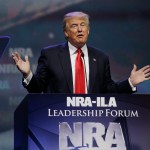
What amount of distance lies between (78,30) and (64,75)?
0.94 ft

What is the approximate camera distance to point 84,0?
15.7ft

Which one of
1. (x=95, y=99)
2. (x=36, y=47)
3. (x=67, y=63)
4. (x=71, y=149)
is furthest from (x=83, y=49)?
(x=36, y=47)

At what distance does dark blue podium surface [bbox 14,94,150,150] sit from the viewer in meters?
2.23

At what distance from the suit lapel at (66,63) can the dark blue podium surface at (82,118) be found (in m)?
0.43

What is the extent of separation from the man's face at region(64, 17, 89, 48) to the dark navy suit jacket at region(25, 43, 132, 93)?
87mm

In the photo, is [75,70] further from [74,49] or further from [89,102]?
[89,102]

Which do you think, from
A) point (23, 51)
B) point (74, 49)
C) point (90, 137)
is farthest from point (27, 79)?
point (23, 51)

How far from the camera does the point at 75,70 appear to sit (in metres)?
2.72

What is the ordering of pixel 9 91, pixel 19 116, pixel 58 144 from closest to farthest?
pixel 58 144
pixel 19 116
pixel 9 91

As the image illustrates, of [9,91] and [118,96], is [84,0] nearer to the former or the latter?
[9,91]

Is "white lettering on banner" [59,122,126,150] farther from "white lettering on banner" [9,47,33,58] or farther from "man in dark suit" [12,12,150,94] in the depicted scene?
"white lettering on banner" [9,47,33,58]

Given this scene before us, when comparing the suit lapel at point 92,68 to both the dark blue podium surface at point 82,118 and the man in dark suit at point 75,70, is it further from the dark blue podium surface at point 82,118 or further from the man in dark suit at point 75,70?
the dark blue podium surface at point 82,118

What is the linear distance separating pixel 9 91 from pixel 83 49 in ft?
6.51

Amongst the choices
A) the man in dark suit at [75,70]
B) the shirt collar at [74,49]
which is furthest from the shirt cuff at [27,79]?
the shirt collar at [74,49]
